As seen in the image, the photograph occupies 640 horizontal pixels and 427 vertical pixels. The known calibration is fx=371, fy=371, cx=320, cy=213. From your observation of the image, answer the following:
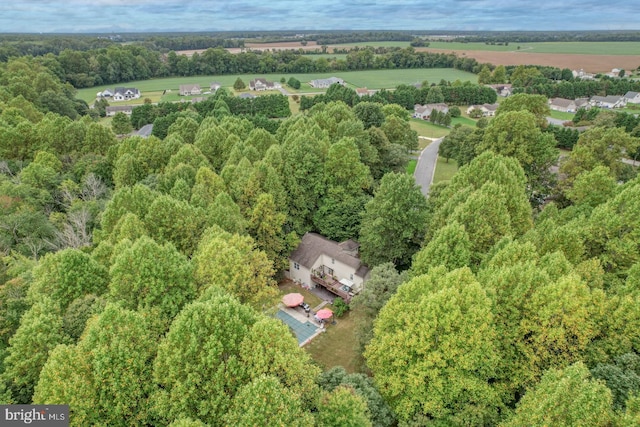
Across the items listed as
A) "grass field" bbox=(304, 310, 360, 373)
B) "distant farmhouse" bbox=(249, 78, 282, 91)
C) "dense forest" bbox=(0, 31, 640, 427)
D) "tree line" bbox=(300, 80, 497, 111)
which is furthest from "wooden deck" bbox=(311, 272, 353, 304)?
"distant farmhouse" bbox=(249, 78, 282, 91)

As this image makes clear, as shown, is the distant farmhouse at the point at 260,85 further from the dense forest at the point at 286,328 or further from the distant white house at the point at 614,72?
the distant white house at the point at 614,72

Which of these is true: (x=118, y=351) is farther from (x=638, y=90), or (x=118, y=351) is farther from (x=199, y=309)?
(x=638, y=90)

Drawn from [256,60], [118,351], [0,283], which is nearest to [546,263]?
[118,351]

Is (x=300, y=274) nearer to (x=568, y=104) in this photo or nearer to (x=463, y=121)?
(x=463, y=121)

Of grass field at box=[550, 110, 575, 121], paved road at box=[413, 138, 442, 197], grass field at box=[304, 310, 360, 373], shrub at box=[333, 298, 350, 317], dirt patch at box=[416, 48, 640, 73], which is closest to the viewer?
grass field at box=[304, 310, 360, 373]

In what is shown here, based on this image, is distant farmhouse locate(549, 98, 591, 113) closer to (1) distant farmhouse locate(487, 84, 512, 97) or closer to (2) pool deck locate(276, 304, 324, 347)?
(1) distant farmhouse locate(487, 84, 512, 97)

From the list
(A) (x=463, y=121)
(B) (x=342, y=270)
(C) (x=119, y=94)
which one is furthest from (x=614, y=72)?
(C) (x=119, y=94)

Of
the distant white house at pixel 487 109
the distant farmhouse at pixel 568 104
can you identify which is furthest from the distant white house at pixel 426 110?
the distant farmhouse at pixel 568 104
